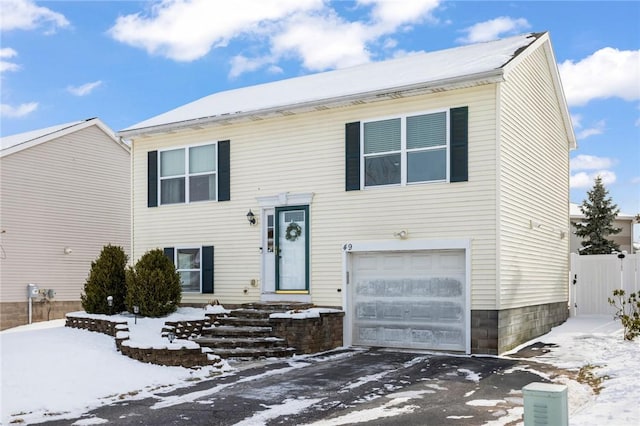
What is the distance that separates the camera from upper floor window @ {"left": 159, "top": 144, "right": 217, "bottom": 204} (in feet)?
49.6

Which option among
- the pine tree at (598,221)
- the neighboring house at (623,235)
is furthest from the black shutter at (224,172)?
the neighboring house at (623,235)

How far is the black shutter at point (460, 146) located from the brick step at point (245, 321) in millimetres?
4588

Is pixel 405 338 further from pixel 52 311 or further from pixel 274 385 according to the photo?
pixel 52 311

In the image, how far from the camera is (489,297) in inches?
453

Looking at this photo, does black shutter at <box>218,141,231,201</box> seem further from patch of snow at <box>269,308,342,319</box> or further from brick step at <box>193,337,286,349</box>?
brick step at <box>193,337,286,349</box>

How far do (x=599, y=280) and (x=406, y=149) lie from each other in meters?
8.17

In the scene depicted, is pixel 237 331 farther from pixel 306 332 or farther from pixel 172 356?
pixel 172 356

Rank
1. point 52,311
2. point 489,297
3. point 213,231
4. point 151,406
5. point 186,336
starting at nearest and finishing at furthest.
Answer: point 151,406, point 489,297, point 186,336, point 213,231, point 52,311

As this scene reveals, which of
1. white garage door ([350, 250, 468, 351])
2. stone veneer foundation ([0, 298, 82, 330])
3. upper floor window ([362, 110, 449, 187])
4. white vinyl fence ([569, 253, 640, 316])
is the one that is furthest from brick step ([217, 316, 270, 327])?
white vinyl fence ([569, 253, 640, 316])

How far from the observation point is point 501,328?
37.8 feet

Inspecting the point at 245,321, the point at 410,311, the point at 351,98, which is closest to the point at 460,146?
the point at 351,98

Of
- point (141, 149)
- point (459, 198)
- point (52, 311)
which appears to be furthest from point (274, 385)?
point (52, 311)

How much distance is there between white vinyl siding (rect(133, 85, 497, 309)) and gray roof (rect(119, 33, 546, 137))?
0.36m

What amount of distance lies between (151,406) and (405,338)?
590cm
